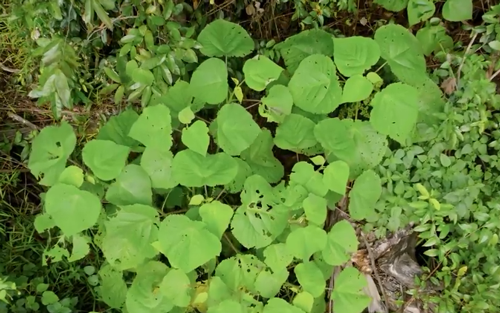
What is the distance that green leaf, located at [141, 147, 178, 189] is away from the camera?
4.76 feet

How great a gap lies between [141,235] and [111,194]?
0.53 feet

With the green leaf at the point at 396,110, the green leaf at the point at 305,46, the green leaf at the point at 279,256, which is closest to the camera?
the green leaf at the point at 396,110

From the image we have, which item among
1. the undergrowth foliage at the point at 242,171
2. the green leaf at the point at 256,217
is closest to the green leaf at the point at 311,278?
the undergrowth foliage at the point at 242,171

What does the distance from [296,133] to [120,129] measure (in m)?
0.57

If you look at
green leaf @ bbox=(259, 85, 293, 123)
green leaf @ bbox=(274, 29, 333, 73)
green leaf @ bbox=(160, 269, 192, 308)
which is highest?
green leaf @ bbox=(274, 29, 333, 73)

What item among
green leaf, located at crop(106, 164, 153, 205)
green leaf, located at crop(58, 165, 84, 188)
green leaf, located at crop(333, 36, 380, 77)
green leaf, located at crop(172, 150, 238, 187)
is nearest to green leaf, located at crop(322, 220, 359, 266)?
green leaf, located at crop(172, 150, 238, 187)

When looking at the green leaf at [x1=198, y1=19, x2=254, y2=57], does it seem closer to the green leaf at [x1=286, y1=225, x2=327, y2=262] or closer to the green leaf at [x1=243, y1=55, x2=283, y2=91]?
Answer: the green leaf at [x1=243, y1=55, x2=283, y2=91]

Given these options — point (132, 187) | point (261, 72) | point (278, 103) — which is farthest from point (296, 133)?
point (132, 187)

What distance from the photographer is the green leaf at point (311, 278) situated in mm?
1506

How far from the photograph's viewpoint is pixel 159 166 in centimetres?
146

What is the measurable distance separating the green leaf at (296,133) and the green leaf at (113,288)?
71 centimetres

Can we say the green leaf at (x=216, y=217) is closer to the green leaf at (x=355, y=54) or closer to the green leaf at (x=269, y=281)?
the green leaf at (x=269, y=281)

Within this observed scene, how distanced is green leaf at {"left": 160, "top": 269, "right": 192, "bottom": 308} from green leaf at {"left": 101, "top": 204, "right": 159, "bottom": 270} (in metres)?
0.09

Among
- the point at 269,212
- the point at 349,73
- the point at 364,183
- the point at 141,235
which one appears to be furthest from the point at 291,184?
the point at 141,235
